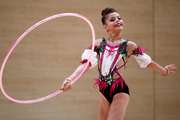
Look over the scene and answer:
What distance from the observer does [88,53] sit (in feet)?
7.57

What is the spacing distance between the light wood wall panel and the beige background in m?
0.21

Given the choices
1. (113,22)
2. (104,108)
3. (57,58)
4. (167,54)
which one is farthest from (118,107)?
(167,54)

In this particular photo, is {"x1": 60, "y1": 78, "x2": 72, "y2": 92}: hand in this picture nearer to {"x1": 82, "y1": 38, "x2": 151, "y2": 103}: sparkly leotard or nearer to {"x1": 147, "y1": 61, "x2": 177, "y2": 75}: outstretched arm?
{"x1": 82, "y1": 38, "x2": 151, "y2": 103}: sparkly leotard

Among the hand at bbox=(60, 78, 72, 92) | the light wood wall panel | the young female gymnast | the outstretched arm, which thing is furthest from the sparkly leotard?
the light wood wall panel

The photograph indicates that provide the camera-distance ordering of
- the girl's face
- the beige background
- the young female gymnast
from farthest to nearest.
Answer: the beige background
the girl's face
the young female gymnast

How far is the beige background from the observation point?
4488 mm

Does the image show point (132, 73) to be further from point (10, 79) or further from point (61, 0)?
point (10, 79)

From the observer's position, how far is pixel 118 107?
6.72ft

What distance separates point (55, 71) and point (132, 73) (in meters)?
1.72

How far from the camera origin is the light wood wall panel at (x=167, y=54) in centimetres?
468

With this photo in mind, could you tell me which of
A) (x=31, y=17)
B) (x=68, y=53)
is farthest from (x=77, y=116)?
(x=31, y=17)

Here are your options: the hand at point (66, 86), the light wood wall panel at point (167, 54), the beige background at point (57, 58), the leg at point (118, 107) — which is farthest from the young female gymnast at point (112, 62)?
the light wood wall panel at point (167, 54)

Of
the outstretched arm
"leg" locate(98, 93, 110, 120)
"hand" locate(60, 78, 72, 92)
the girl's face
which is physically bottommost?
"leg" locate(98, 93, 110, 120)

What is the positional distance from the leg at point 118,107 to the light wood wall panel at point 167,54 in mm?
2817
